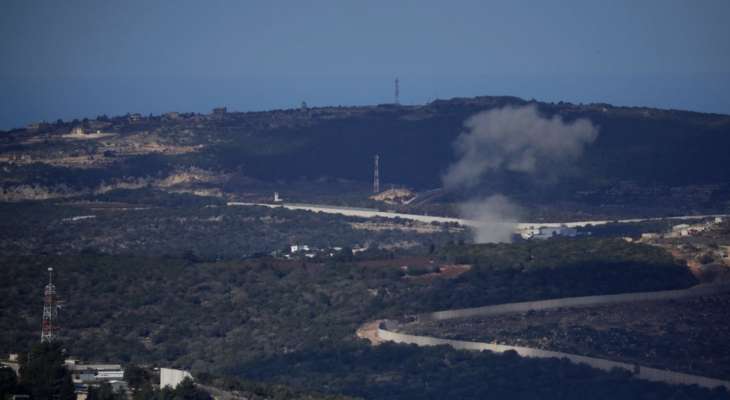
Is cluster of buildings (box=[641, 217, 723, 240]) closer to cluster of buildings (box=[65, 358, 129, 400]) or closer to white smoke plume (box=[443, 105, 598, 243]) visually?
white smoke plume (box=[443, 105, 598, 243])

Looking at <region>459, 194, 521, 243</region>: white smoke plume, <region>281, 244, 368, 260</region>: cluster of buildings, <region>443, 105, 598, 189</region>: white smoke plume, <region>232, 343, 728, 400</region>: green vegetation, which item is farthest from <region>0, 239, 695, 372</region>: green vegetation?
<region>443, 105, 598, 189</region>: white smoke plume

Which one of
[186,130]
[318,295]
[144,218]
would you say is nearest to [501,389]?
[318,295]

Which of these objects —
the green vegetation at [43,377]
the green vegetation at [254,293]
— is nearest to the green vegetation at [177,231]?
the green vegetation at [254,293]

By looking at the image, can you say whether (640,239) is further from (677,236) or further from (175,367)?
(175,367)

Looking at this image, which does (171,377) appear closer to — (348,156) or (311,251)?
(311,251)

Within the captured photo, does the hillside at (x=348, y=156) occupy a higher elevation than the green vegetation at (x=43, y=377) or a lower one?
higher

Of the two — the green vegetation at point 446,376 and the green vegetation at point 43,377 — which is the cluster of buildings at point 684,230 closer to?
the green vegetation at point 446,376

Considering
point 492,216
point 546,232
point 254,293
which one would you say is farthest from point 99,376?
point 492,216
